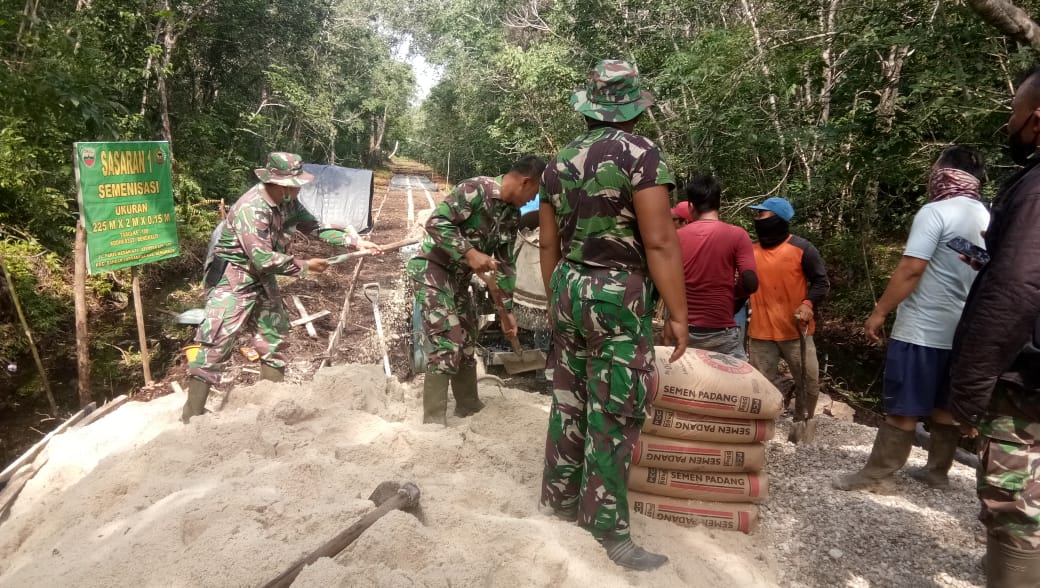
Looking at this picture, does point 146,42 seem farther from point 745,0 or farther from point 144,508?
point 144,508

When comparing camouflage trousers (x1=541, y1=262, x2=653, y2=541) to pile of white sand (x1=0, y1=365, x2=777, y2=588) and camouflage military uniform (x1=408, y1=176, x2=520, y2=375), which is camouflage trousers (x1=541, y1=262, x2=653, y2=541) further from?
camouflage military uniform (x1=408, y1=176, x2=520, y2=375)

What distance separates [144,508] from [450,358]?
173 centimetres

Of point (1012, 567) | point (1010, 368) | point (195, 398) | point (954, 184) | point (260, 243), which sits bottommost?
point (195, 398)

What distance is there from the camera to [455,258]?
136 inches

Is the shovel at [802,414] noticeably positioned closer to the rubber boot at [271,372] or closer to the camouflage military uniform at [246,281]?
the camouflage military uniform at [246,281]

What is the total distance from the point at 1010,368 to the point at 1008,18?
346cm

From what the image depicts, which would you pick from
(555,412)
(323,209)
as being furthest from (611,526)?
(323,209)

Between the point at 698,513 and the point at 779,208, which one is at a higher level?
the point at 779,208

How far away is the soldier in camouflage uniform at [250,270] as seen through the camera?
3949mm

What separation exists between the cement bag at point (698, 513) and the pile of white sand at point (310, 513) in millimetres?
57

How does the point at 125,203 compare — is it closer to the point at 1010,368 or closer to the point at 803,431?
the point at 803,431

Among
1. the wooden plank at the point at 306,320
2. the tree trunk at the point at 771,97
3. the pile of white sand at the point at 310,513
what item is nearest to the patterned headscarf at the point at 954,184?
the pile of white sand at the point at 310,513

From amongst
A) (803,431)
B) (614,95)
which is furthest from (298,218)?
(803,431)

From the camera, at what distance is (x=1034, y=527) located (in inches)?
78.0
